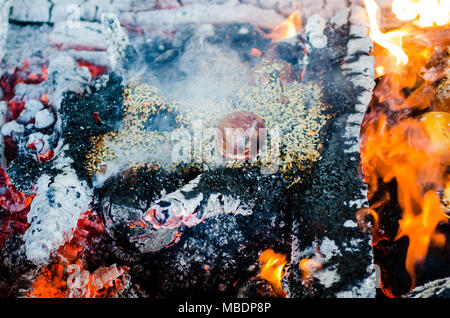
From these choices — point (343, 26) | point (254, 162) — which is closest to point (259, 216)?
point (254, 162)

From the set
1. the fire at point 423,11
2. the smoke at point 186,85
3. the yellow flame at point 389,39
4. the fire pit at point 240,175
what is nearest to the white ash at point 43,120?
the fire pit at point 240,175

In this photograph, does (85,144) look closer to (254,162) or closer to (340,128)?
(254,162)

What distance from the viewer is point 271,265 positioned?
220 centimetres

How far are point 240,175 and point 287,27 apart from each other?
7.58 feet

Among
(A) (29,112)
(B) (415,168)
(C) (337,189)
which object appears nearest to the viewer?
(C) (337,189)

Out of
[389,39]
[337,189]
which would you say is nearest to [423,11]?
[389,39]

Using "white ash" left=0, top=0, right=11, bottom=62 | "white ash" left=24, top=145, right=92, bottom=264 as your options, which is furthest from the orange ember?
"white ash" left=0, top=0, right=11, bottom=62

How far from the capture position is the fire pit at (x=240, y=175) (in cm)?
190

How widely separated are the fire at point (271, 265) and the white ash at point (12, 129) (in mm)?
2693

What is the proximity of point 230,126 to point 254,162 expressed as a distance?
36 centimetres

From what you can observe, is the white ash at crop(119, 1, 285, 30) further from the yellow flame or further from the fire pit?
the yellow flame

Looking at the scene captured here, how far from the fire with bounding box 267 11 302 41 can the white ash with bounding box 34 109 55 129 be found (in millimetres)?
2701

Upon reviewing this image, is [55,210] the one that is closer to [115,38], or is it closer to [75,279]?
[75,279]

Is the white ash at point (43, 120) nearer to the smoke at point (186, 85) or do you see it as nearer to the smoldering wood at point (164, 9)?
the smoke at point (186, 85)
